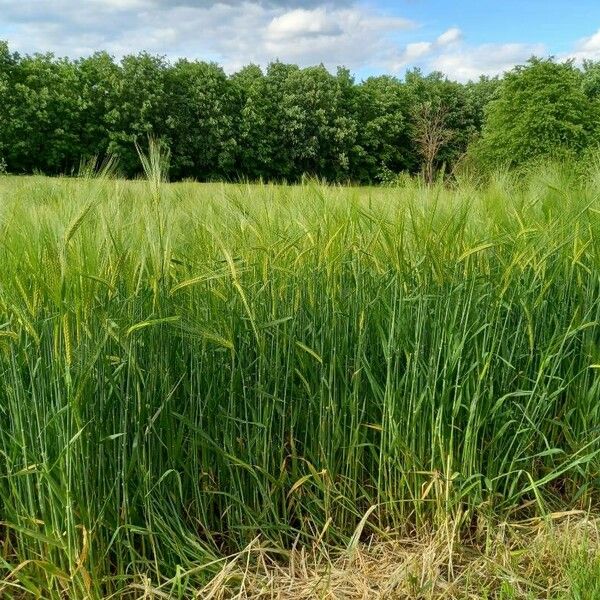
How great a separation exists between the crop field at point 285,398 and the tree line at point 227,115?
14334mm

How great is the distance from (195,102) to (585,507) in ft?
70.3

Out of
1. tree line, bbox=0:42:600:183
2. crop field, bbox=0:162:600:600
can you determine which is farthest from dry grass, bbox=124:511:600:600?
tree line, bbox=0:42:600:183

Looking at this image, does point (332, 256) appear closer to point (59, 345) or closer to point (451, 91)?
point (59, 345)

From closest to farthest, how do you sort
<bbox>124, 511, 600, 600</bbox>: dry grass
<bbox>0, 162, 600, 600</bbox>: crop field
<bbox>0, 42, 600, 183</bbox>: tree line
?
<bbox>0, 162, 600, 600</bbox>: crop field → <bbox>124, 511, 600, 600</bbox>: dry grass → <bbox>0, 42, 600, 183</bbox>: tree line

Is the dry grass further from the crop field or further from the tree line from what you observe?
the tree line

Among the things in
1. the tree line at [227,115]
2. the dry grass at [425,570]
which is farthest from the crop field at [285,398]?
the tree line at [227,115]

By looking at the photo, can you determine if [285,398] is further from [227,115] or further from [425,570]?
[227,115]

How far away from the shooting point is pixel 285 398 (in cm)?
142

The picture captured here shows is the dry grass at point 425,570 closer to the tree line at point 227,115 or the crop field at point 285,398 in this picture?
the crop field at point 285,398

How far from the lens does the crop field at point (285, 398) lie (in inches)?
47.9

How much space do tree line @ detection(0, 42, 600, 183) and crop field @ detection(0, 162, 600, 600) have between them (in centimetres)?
1433

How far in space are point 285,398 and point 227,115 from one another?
21.6 metres

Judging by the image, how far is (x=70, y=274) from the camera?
1.17 m

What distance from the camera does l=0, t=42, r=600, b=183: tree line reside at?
18906 mm
